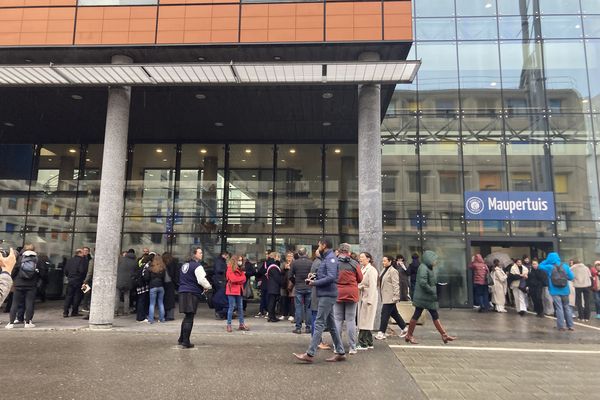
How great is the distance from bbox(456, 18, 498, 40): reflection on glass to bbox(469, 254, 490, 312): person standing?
8460mm

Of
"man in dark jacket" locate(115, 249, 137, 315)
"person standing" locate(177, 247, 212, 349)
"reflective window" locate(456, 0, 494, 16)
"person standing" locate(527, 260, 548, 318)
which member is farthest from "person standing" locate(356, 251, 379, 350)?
"reflective window" locate(456, 0, 494, 16)

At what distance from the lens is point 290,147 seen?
17781 millimetres

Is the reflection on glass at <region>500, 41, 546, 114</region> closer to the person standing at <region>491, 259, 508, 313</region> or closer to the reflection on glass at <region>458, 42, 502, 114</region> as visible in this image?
the reflection on glass at <region>458, 42, 502, 114</region>

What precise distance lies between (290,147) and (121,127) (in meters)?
7.92

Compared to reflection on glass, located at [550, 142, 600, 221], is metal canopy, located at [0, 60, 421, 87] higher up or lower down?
higher up

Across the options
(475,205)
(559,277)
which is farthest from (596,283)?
(475,205)

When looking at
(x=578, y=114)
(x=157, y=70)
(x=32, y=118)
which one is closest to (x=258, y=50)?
(x=157, y=70)

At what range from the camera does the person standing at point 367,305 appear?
8.05 m

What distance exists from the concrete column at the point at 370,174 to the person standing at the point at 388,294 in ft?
3.36

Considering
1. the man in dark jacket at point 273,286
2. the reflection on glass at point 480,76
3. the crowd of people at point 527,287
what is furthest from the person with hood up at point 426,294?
the reflection on glass at point 480,76

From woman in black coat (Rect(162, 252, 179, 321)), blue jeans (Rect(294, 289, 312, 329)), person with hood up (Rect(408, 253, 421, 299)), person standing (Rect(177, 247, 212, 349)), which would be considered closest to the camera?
person standing (Rect(177, 247, 212, 349))

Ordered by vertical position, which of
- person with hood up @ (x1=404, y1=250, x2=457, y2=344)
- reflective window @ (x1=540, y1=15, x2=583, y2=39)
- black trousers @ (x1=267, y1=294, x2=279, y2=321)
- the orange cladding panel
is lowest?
black trousers @ (x1=267, y1=294, x2=279, y2=321)

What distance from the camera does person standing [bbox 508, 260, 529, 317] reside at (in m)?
13.6

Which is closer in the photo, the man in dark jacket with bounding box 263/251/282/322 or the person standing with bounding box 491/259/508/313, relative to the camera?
the man in dark jacket with bounding box 263/251/282/322
